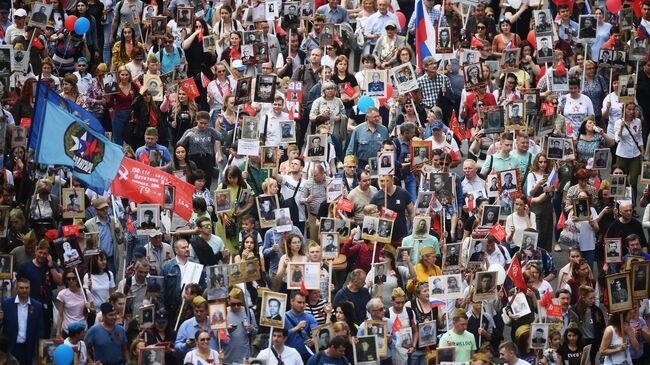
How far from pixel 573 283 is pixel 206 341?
18.8 feet

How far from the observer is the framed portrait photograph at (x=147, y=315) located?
81.5ft

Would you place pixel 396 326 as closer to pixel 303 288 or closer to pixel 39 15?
pixel 303 288

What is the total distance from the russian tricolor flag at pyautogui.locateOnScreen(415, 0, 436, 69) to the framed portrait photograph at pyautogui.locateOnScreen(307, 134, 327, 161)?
5846mm

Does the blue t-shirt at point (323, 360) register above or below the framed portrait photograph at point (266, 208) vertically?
below

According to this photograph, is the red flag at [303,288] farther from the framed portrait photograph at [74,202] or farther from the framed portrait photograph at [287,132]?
the framed portrait photograph at [287,132]

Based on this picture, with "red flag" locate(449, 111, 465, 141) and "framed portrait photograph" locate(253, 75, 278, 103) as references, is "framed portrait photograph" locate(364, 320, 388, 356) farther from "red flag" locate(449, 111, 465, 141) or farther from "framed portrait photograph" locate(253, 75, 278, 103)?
"red flag" locate(449, 111, 465, 141)

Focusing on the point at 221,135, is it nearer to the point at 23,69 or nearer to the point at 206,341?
the point at 23,69

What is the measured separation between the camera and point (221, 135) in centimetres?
3053

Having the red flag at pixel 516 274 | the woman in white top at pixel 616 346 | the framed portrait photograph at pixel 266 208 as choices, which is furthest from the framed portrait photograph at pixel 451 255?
the framed portrait photograph at pixel 266 208

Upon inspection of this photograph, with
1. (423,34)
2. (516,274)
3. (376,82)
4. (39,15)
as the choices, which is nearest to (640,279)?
(516,274)

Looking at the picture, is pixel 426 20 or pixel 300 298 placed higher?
pixel 426 20

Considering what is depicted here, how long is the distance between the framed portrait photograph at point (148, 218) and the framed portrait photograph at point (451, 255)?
3.83 m

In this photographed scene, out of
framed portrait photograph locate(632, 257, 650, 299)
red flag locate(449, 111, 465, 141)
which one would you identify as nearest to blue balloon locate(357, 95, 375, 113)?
red flag locate(449, 111, 465, 141)

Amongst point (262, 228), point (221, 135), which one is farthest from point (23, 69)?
point (262, 228)
